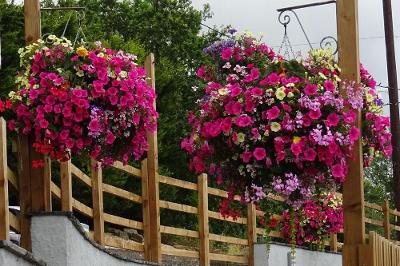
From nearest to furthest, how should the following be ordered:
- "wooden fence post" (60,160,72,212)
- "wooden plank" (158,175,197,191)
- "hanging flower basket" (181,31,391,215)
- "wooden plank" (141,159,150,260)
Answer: "hanging flower basket" (181,31,391,215), "wooden fence post" (60,160,72,212), "wooden plank" (141,159,150,260), "wooden plank" (158,175,197,191)

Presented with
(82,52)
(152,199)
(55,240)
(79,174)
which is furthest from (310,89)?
(152,199)

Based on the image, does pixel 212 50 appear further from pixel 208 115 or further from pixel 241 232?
pixel 241 232

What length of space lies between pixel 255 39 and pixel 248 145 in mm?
1236

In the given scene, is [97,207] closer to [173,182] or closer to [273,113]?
[173,182]

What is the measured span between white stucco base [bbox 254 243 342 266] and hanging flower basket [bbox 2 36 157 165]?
4.78 metres

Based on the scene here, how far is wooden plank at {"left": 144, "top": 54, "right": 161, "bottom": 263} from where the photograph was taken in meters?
8.46

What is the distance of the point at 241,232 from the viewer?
56.0 feet

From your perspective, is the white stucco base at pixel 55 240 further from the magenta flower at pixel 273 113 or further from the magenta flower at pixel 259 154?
the magenta flower at pixel 273 113

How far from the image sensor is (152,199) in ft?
28.0

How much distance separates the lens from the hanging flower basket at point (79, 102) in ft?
20.0

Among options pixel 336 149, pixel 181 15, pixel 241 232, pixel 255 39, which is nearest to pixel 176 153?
pixel 241 232

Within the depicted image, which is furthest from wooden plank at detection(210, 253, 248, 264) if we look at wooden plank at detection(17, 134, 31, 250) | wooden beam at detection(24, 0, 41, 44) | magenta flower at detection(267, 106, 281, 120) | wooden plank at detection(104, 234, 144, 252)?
magenta flower at detection(267, 106, 281, 120)

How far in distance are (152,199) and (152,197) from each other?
2cm

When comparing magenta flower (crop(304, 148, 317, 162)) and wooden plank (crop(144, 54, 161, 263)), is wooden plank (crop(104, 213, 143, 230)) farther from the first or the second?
magenta flower (crop(304, 148, 317, 162))
